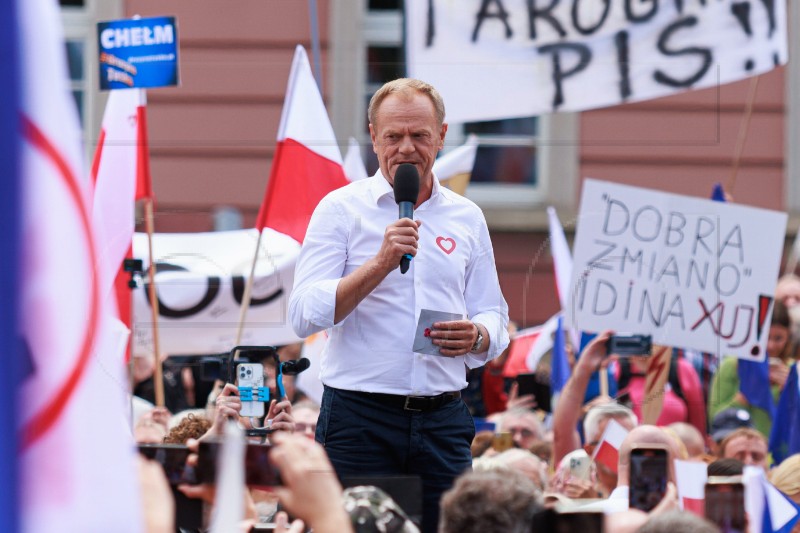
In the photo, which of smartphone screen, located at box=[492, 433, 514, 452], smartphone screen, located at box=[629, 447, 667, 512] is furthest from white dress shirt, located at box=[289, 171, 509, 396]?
smartphone screen, located at box=[492, 433, 514, 452]

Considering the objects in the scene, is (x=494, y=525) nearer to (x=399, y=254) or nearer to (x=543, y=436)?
(x=399, y=254)

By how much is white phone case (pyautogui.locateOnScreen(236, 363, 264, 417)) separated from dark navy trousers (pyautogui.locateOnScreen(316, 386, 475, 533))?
8.9 inches

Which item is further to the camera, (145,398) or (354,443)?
(145,398)

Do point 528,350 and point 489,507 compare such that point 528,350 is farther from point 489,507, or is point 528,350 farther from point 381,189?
point 489,507

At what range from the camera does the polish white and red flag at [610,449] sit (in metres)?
4.99

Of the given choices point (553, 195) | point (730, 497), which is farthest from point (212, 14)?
point (730, 497)

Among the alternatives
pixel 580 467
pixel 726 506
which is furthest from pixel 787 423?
pixel 726 506

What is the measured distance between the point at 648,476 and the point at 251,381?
114cm

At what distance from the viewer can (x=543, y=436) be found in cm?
680

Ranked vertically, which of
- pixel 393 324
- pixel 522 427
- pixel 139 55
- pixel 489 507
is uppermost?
pixel 139 55

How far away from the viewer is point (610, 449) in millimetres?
5004

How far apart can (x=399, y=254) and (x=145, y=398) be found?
3.79m

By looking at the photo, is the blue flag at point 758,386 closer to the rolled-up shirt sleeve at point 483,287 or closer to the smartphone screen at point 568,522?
the rolled-up shirt sleeve at point 483,287

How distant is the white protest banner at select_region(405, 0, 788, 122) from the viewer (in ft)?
22.7
